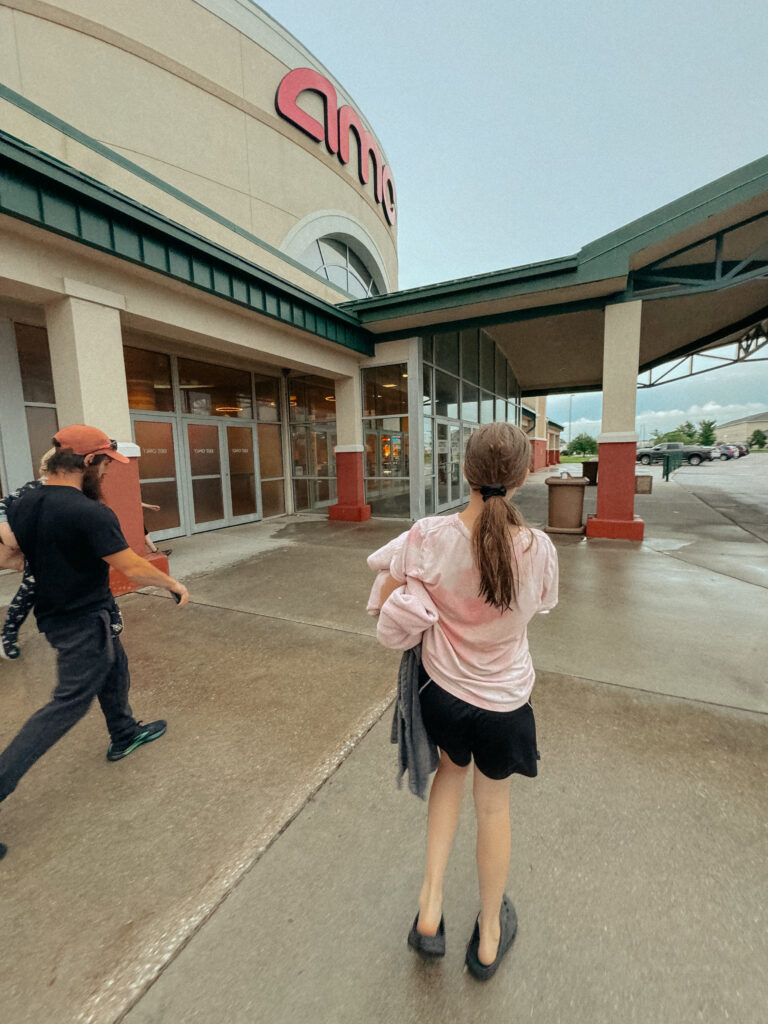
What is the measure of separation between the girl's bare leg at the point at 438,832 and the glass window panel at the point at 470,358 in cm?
1124

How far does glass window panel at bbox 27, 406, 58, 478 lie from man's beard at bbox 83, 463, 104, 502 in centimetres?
554

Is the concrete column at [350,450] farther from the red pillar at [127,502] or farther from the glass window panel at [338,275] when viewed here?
the red pillar at [127,502]

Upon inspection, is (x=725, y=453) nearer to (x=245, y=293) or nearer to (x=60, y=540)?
(x=245, y=293)

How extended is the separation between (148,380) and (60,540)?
729cm

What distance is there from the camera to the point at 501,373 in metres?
14.6

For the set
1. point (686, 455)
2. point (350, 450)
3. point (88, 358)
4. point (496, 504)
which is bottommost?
point (686, 455)

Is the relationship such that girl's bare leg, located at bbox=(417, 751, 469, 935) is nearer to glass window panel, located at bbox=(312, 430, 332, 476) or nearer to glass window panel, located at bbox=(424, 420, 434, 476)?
glass window panel, located at bbox=(424, 420, 434, 476)

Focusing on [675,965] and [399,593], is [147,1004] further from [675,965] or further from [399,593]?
[675,965]

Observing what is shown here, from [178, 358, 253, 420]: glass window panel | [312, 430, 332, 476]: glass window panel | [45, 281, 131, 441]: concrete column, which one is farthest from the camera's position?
[312, 430, 332, 476]: glass window panel

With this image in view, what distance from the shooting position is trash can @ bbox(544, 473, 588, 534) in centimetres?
800

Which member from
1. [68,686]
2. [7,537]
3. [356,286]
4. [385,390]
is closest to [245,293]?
[385,390]

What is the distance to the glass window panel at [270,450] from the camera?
10750mm

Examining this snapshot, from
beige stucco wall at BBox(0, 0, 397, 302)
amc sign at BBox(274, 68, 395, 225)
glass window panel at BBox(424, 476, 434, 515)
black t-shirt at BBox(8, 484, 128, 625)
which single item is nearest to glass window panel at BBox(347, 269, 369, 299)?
beige stucco wall at BBox(0, 0, 397, 302)

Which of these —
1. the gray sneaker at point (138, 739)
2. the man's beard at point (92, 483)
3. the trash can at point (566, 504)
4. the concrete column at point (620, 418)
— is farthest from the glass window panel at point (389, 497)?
the man's beard at point (92, 483)
